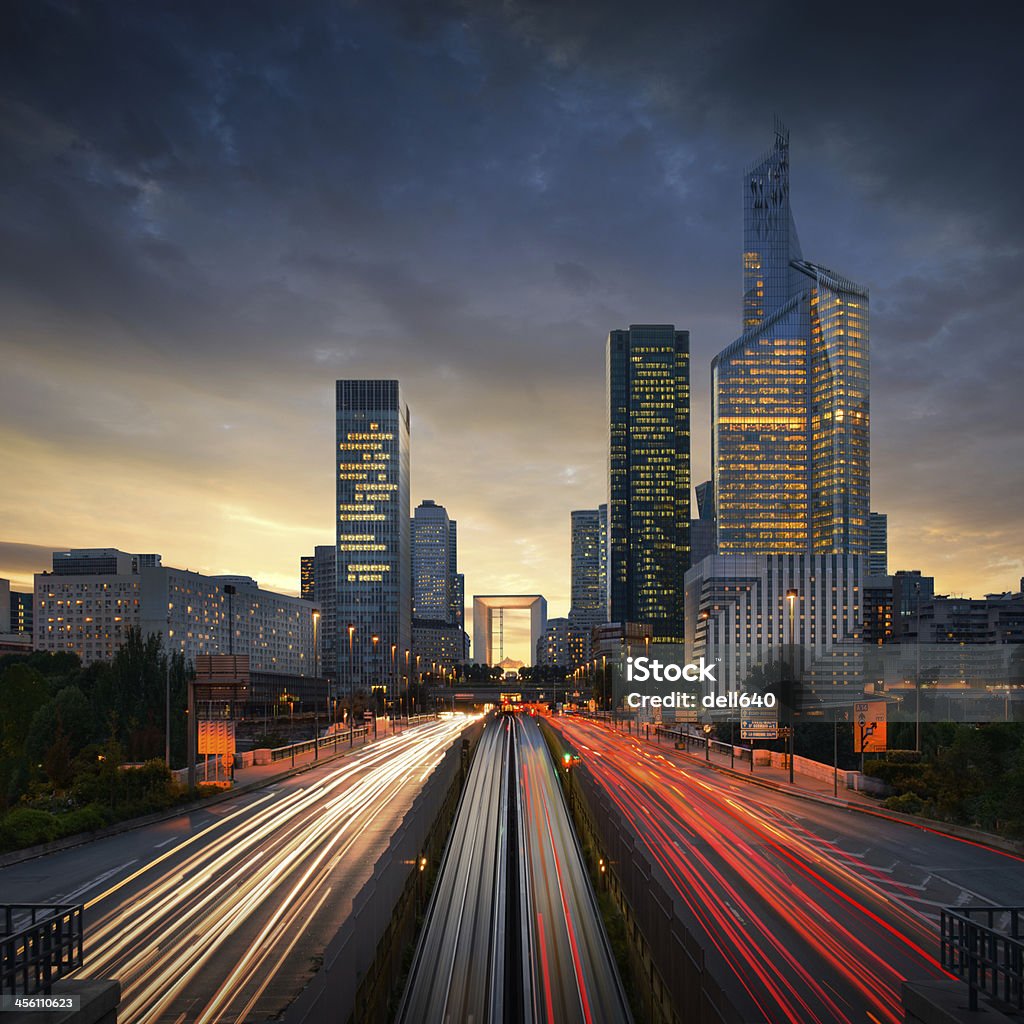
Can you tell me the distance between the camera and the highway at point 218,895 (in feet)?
60.9

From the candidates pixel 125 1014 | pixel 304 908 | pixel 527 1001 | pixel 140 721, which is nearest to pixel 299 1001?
pixel 125 1014

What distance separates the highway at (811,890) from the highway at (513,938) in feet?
9.32

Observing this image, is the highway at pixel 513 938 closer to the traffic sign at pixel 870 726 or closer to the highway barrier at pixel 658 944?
the highway barrier at pixel 658 944

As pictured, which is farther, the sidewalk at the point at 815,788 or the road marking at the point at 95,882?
the sidewalk at the point at 815,788

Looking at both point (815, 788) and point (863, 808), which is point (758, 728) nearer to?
point (815, 788)

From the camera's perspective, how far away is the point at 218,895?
86.3 ft

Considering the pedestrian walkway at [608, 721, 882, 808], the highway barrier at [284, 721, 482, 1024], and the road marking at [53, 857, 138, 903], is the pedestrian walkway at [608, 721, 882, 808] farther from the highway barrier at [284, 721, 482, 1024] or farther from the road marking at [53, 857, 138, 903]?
the road marking at [53, 857, 138, 903]

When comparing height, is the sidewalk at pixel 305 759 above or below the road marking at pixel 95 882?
below

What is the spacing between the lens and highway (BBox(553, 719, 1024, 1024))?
60.9 ft

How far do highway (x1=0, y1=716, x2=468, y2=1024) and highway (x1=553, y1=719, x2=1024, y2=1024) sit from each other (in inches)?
389

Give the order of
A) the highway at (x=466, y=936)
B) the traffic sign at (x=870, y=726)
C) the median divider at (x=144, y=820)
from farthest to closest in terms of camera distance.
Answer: the traffic sign at (x=870, y=726) → the median divider at (x=144, y=820) → the highway at (x=466, y=936)

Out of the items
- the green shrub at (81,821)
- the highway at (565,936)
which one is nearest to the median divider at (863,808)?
the highway at (565,936)

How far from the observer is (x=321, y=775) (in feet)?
202

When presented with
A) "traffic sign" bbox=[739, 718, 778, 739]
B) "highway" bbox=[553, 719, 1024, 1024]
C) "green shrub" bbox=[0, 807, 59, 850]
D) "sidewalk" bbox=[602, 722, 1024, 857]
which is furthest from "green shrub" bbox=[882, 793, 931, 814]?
"green shrub" bbox=[0, 807, 59, 850]
